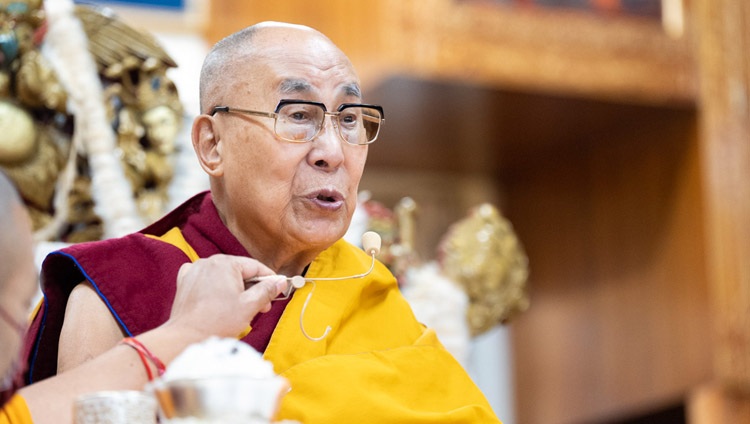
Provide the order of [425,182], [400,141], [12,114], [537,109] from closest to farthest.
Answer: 1. [12,114]
2. [537,109]
3. [400,141]
4. [425,182]

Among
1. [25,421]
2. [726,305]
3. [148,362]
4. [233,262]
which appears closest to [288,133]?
[233,262]

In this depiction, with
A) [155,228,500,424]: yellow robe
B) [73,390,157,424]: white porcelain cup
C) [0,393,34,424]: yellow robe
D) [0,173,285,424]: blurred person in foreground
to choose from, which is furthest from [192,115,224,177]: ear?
[73,390,157,424]: white porcelain cup

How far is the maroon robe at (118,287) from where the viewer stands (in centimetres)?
165

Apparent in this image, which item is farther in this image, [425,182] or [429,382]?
[425,182]

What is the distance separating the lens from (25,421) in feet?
4.18

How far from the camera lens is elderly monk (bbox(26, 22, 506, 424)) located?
1629 mm

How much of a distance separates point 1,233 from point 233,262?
428mm

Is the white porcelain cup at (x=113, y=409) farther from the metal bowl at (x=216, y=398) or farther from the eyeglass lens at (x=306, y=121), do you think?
the eyeglass lens at (x=306, y=121)

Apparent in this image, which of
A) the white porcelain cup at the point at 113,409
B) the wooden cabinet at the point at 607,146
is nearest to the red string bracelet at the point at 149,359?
the white porcelain cup at the point at 113,409

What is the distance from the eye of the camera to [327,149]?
5.74ft

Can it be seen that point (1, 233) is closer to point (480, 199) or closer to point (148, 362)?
point (148, 362)

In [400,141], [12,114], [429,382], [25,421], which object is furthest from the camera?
[400,141]

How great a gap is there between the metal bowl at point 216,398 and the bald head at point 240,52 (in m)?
0.84

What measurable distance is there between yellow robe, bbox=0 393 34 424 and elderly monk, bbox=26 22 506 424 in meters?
0.31
